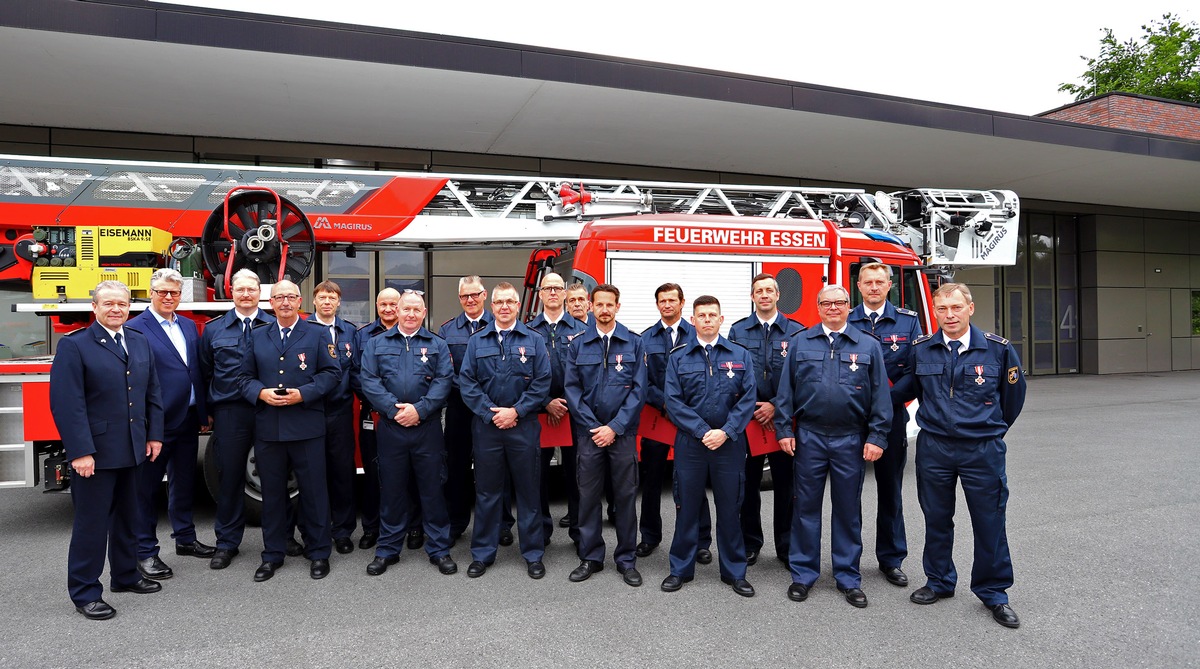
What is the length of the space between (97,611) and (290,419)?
138 cm

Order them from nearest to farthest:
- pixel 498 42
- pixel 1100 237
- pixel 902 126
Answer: pixel 498 42, pixel 902 126, pixel 1100 237

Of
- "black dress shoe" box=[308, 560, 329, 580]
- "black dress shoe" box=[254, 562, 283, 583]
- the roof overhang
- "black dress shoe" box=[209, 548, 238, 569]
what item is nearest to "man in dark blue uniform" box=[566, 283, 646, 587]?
"black dress shoe" box=[308, 560, 329, 580]

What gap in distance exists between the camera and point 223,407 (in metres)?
4.45

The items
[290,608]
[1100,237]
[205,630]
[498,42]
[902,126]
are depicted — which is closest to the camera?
[205,630]

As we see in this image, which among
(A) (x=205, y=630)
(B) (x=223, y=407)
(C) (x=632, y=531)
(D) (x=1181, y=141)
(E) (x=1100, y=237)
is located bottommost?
(A) (x=205, y=630)

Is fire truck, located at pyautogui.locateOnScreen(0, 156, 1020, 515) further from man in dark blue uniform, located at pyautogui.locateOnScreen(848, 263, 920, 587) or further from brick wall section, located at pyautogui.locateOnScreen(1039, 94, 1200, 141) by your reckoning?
brick wall section, located at pyautogui.locateOnScreen(1039, 94, 1200, 141)

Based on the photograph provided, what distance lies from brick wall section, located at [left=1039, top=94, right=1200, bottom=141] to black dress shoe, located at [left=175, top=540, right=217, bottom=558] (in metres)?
19.9

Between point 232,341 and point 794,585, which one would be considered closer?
point 794,585

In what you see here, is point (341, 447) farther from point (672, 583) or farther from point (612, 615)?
point (672, 583)

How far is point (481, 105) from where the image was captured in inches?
419

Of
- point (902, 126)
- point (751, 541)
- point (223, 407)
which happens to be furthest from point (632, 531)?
point (902, 126)

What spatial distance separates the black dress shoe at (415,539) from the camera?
195 inches

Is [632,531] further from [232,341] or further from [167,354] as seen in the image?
[167,354]

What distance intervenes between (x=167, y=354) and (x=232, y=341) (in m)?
0.50
